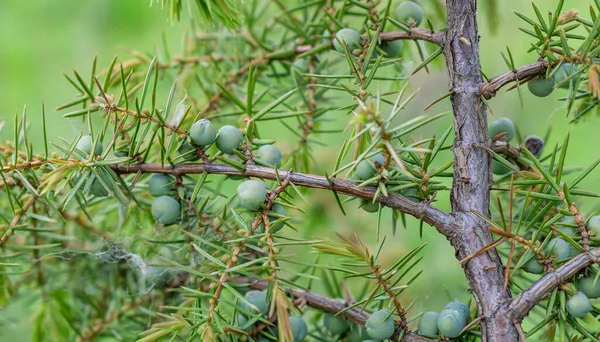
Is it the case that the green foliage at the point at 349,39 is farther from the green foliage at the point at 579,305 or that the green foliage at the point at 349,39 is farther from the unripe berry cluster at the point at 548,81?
the green foliage at the point at 579,305

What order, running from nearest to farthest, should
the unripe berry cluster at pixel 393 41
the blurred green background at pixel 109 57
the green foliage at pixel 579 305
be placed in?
the green foliage at pixel 579 305
the unripe berry cluster at pixel 393 41
the blurred green background at pixel 109 57

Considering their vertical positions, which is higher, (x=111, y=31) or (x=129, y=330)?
(x=111, y=31)

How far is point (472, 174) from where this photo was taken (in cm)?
42

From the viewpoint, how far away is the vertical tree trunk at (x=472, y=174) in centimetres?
39

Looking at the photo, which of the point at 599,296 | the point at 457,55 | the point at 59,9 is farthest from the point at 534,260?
the point at 59,9

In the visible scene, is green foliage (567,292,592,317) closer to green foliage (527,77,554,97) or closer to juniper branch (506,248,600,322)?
juniper branch (506,248,600,322)

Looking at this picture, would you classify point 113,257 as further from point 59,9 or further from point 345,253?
point 59,9

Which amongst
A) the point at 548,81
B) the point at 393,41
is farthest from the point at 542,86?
the point at 393,41

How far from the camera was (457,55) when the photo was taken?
0.43 metres

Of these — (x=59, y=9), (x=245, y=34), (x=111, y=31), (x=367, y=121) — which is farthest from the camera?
(x=59, y=9)

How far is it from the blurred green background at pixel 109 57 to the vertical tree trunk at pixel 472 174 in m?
0.83

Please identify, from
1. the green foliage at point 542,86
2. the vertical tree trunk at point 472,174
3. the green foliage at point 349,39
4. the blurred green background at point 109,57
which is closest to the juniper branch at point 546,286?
the vertical tree trunk at point 472,174

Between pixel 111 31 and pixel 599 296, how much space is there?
52.2 inches

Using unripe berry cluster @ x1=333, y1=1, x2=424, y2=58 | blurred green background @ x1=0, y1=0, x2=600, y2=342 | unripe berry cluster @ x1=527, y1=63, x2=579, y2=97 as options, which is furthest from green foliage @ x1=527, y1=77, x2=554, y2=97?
blurred green background @ x1=0, y1=0, x2=600, y2=342
